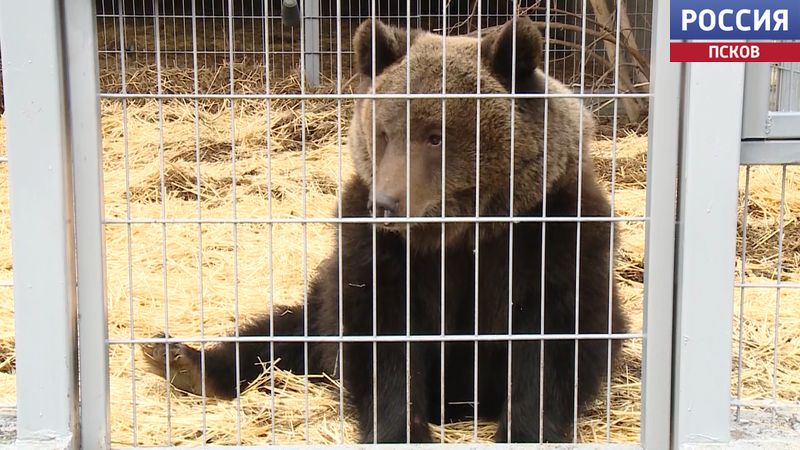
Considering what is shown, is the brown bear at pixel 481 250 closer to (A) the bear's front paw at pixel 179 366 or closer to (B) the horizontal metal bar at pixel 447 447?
(B) the horizontal metal bar at pixel 447 447

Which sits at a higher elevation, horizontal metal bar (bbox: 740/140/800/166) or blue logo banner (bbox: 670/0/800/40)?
blue logo banner (bbox: 670/0/800/40)

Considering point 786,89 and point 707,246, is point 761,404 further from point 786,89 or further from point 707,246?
point 786,89

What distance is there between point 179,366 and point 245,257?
207cm

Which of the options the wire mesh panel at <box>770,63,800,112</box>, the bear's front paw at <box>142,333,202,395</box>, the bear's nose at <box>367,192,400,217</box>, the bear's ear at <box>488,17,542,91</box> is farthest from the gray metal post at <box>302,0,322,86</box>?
the wire mesh panel at <box>770,63,800,112</box>

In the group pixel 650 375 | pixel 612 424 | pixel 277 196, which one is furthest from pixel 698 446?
pixel 277 196

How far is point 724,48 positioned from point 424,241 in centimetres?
125

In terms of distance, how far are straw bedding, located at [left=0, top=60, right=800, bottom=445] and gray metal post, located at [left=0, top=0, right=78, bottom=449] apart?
204 millimetres

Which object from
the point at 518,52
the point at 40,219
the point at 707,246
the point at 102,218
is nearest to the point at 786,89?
the point at 707,246

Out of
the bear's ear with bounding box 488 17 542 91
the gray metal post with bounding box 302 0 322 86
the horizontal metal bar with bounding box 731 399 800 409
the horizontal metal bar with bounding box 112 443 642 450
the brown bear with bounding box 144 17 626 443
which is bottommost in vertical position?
the horizontal metal bar with bounding box 112 443 642 450

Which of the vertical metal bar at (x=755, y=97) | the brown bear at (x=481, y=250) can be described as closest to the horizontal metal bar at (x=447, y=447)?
the brown bear at (x=481, y=250)

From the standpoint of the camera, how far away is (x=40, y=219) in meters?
2.79

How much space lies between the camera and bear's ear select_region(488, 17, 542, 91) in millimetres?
3254

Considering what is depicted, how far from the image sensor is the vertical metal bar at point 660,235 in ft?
9.39

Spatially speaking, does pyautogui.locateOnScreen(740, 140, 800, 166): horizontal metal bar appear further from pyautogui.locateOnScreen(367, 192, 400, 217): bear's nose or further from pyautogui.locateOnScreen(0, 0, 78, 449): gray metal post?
pyautogui.locateOnScreen(0, 0, 78, 449): gray metal post
